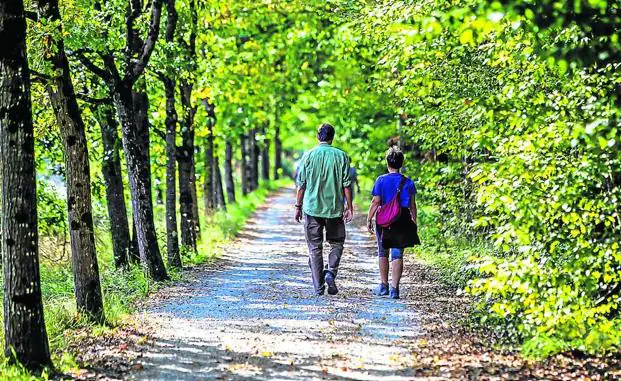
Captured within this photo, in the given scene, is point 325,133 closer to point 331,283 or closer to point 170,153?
point 331,283

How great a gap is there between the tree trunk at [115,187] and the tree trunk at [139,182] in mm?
1711

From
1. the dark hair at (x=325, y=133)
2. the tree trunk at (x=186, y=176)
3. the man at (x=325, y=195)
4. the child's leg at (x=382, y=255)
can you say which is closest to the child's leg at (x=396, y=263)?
the child's leg at (x=382, y=255)

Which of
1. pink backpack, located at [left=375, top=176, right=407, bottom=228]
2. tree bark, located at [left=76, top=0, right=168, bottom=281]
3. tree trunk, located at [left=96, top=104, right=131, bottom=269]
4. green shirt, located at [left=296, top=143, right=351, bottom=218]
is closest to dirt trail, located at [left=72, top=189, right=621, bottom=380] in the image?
tree bark, located at [left=76, top=0, right=168, bottom=281]

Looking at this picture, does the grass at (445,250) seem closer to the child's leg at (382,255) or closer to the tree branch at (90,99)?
Answer: the child's leg at (382,255)

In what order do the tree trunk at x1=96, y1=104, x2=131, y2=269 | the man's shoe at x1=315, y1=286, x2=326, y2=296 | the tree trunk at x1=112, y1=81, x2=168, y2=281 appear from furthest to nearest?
the tree trunk at x1=96, y1=104, x2=131, y2=269, the tree trunk at x1=112, y1=81, x2=168, y2=281, the man's shoe at x1=315, y1=286, x2=326, y2=296

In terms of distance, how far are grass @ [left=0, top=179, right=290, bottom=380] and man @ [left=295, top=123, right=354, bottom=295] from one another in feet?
8.54

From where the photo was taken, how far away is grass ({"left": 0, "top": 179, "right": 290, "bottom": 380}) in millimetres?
8086

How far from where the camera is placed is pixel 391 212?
11141 mm

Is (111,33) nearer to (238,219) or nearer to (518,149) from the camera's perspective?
(518,149)

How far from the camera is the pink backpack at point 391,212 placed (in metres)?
11.1

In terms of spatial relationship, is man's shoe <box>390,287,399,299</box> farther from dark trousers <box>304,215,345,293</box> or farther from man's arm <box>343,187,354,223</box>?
man's arm <box>343,187,354,223</box>

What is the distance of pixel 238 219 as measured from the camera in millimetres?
26859

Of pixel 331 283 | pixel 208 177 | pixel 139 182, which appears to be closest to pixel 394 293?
pixel 331 283

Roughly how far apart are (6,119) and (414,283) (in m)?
7.39
